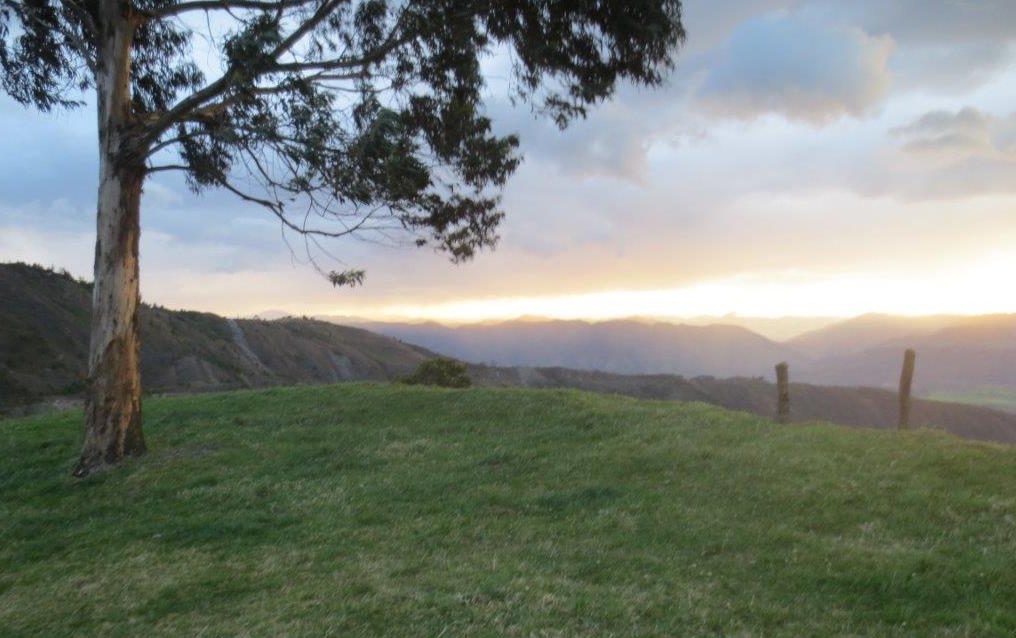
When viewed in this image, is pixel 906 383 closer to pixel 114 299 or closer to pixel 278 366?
pixel 114 299

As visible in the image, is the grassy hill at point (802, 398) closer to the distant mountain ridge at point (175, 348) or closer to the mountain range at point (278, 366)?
the mountain range at point (278, 366)

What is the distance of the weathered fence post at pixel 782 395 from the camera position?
1839cm

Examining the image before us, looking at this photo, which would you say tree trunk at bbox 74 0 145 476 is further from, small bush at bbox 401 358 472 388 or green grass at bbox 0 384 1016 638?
small bush at bbox 401 358 472 388

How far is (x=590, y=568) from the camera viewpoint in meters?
7.66

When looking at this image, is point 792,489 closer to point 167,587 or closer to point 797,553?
point 797,553

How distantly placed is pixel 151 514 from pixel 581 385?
Result: 6140cm

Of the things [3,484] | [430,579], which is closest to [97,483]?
[3,484]

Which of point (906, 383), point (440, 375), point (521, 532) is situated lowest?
point (521, 532)

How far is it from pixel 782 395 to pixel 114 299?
14944 mm

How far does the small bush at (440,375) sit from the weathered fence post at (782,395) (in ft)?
51.7

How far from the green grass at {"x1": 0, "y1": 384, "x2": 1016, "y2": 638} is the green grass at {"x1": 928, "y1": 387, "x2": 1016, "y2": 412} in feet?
262

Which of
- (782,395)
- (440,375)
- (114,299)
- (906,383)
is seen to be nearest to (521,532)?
(114,299)

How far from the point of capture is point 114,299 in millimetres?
14188

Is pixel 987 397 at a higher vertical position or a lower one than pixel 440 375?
lower
